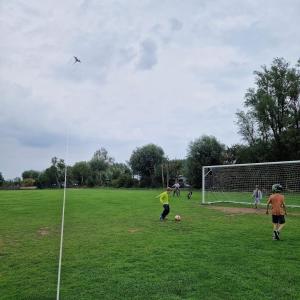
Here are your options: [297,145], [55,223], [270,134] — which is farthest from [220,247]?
[270,134]

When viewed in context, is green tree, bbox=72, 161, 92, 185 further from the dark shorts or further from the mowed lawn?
the dark shorts

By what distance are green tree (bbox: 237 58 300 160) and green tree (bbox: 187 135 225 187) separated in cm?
955

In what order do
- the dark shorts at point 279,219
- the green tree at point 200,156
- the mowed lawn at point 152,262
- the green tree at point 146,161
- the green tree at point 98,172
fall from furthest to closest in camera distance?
the green tree at point 98,172
the green tree at point 146,161
the green tree at point 200,156
the dark shorts at point 279,219
the mowed lawn at point 152,262

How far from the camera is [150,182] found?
89938mm

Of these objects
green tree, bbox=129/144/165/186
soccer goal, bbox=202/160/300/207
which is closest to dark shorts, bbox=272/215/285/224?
soccer goal, bbox=202/160/300/207

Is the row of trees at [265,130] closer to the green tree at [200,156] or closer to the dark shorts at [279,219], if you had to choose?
the green tree at [200,156]

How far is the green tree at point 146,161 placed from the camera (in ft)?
307

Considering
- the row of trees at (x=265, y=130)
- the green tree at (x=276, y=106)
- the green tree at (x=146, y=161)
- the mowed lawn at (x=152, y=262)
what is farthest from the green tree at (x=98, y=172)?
the mowed lawn at (x=152, y=262)

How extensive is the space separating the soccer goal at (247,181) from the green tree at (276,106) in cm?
1402

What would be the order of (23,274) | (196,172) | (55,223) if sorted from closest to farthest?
(23,274) < (55,223) < (196,172)

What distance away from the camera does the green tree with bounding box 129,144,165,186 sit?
9350cm

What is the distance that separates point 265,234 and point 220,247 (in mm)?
3755

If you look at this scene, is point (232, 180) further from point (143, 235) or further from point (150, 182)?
point (150, 182)

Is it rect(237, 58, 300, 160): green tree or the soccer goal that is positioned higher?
rect(237, 58, 300, 160): green tree
